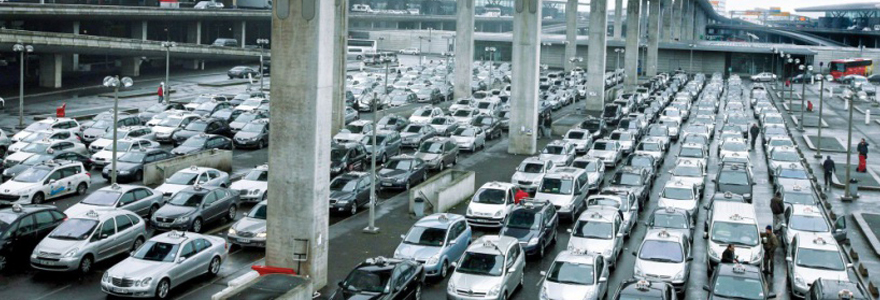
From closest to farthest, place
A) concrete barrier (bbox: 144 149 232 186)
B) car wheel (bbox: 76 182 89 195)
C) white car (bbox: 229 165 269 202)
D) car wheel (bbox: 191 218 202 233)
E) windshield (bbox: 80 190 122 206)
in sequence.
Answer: car wheel (bbox: 191 218 202 233)
windshield (bbox: 80 190 122 206)
white car (bbox: 229 165 269 202)
car wheel (bbox: 76 182 89 195)
concrete barrier (bbox: 144 149 232 186)

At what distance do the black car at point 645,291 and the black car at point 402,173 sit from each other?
18.0 m

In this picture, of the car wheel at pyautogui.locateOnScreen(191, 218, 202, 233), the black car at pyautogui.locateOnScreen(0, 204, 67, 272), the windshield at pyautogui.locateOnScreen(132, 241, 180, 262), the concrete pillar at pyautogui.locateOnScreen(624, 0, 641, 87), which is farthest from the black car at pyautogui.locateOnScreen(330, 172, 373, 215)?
the concrete pillar at pyautogui.locateOnScreen(624, 0, 641, 87)

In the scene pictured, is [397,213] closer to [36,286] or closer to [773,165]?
Result: [36,286]

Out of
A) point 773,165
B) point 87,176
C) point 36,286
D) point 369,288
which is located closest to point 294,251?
point 369,288

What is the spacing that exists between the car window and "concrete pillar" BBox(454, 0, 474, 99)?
172 ft

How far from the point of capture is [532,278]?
2581 centimetres

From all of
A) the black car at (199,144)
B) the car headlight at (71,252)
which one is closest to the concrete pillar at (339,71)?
the black car at (199,144)

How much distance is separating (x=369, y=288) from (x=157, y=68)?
272 ft

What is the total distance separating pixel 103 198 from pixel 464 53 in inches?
1971

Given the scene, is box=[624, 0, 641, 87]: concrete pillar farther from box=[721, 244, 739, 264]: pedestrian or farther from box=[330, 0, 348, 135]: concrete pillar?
box=[721, 244, 739, 264]: pedestrian

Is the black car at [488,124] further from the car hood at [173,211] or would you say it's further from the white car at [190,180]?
the car hood at [173,211]

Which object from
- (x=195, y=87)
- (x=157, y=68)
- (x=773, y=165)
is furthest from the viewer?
(x=157, y=68)

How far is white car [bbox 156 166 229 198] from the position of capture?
33531 mm

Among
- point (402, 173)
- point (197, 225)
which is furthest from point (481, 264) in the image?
point (402, 173)
